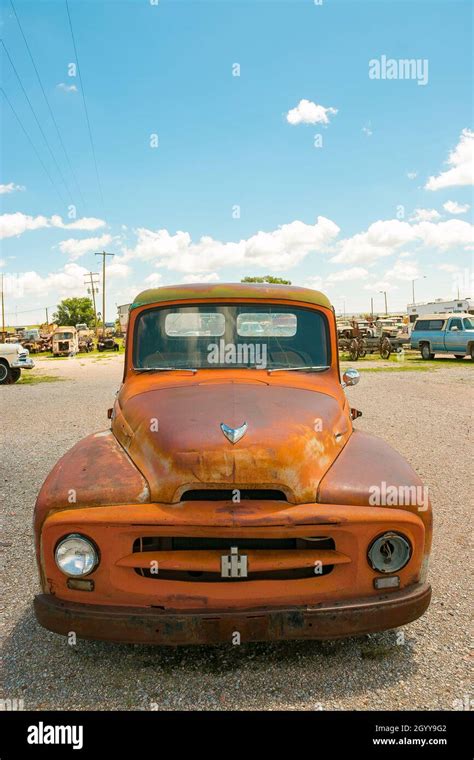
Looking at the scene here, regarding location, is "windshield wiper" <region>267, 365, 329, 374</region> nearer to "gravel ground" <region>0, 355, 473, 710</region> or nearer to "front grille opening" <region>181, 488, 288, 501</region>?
"front grille opening" <region>181, 488, 288, 501</region>

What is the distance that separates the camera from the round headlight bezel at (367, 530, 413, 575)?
2.62 metres

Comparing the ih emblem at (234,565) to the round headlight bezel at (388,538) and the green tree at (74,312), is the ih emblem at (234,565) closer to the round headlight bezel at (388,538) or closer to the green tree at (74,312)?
the round headlight bezel at (388,538)

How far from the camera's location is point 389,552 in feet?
8.79

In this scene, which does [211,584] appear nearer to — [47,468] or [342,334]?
[47,468]

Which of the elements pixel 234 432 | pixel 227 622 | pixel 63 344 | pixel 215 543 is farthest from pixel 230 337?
→ pixel 63 344

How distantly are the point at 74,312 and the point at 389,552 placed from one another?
101m

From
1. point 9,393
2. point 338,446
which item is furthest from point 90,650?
point 9,393

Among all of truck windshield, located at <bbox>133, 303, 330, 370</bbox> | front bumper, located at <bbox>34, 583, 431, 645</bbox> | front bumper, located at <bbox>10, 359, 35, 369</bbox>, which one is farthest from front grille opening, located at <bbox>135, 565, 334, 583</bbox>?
front bumper, located at <bbox>10, 359, 35, 369</bbox>

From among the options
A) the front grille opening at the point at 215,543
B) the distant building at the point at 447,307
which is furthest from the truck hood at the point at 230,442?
the distant building at the point at 447,307

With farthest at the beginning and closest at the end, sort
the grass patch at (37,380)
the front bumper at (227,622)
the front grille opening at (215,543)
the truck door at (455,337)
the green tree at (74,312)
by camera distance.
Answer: the green tree at (74,312) → the truck door at (455,337) → the grass patch at (37,380) → the front grille opening at (215,543) → the front bumper at (227,622)

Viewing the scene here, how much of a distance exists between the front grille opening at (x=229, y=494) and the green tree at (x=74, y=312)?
325ft

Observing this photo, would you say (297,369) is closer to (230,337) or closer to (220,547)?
(230,337)

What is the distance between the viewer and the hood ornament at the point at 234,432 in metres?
2.76
